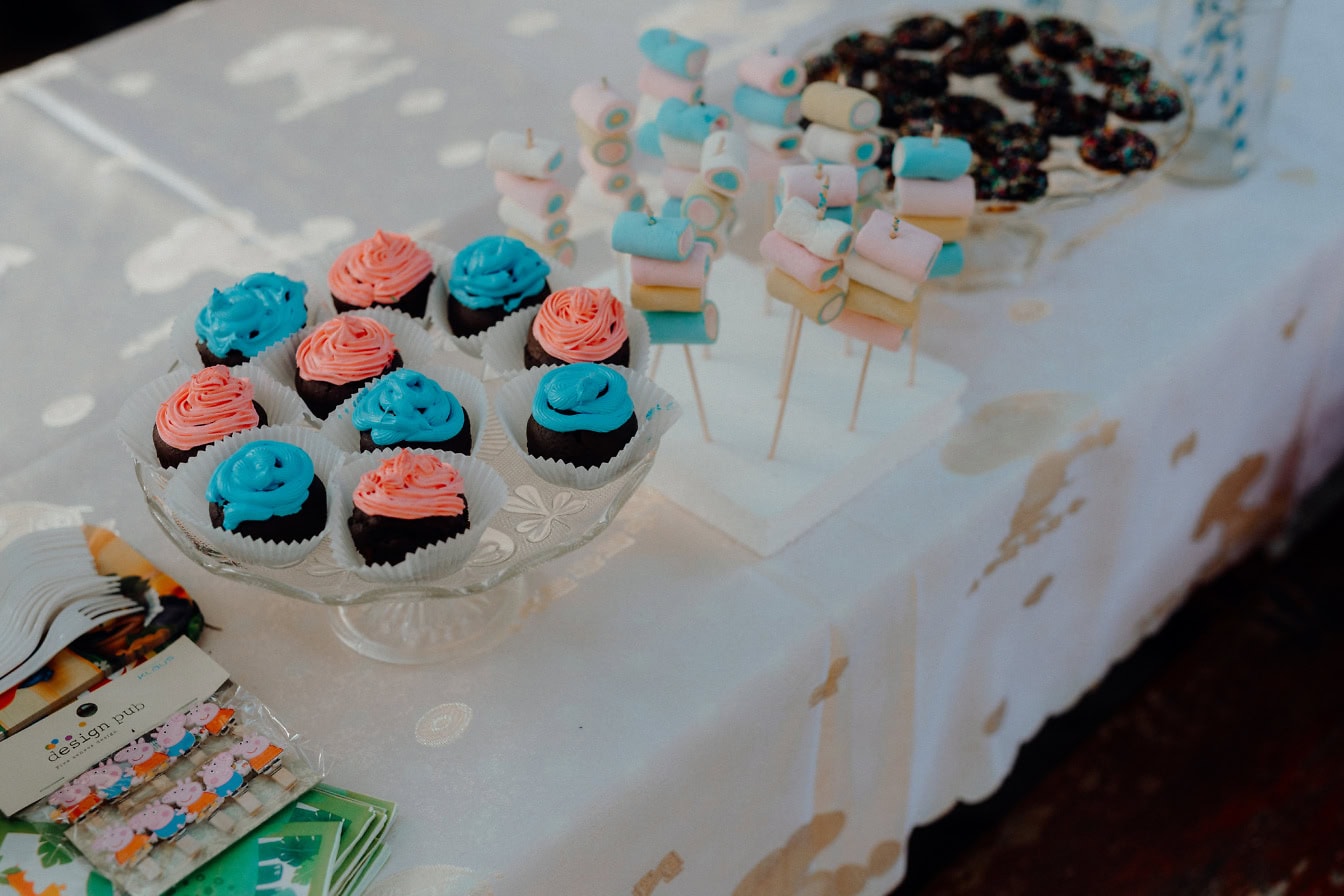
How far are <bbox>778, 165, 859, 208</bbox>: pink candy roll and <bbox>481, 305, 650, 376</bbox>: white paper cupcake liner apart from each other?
176mm

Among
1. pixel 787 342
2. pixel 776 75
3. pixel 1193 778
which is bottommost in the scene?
pixel 1193 778

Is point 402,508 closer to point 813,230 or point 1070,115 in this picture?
point 813,230

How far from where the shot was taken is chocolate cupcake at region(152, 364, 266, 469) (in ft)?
3.26

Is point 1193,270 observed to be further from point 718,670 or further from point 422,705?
point 422,705

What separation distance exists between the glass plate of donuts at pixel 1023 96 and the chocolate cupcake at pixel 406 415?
2.25 feet

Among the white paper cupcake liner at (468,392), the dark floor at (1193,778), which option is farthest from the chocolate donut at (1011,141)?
the dark floor at (1193,778)

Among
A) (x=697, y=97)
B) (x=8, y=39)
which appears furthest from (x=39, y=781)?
(x=8, y=39)

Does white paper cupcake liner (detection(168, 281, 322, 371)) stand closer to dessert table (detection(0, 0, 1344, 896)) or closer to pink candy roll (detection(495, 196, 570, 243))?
dessert table (detection(0, 0, 1344, 896))

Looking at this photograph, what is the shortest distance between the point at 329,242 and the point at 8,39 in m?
2.98

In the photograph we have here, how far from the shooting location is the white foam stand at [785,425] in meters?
1.14

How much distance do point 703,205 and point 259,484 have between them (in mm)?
470

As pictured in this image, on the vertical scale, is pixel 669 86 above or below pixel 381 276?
above

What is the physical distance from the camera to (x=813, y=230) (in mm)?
1041

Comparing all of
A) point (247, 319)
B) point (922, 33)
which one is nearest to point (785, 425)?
point (247, 319)
